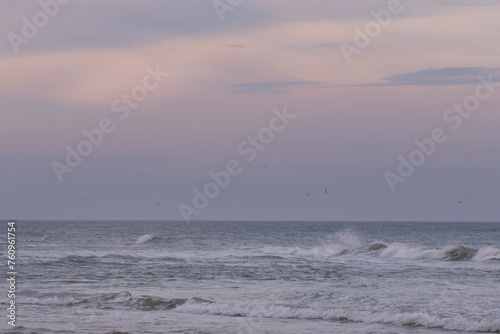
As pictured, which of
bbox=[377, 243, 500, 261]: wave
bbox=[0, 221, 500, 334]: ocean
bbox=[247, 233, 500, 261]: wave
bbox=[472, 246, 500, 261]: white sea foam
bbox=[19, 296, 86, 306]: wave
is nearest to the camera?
bbox=[0, 221, 500, 334]: ocean

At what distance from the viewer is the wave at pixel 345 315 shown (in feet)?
60.1

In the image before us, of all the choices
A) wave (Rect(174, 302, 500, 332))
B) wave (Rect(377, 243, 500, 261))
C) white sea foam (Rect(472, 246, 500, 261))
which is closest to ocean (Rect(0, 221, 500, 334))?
wave (Rect(174, 302, 500, 332))

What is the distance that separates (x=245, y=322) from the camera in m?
19.3

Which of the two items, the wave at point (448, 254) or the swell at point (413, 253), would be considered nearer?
the wave at point (448, 254)

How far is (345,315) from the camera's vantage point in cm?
2019

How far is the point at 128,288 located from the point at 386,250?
2503cm

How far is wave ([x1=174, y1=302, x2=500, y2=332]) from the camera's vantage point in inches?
721

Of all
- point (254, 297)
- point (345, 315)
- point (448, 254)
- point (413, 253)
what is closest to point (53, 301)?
point (254, 297)

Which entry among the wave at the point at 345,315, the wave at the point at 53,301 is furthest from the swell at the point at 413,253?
the wave at the point at 53,301

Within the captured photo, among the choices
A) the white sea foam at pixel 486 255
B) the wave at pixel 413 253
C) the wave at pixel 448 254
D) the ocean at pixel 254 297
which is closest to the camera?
the ocean at pixel 254 297

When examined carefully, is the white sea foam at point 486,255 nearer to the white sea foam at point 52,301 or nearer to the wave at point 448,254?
the wave at point 448,254

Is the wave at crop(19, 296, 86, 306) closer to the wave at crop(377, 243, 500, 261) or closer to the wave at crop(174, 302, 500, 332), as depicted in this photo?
the wave at crop(174, 302, 500, 332)

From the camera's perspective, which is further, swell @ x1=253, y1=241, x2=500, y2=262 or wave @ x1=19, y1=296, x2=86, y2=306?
swell @ x1=253, y1=241, x2=500, y2=262

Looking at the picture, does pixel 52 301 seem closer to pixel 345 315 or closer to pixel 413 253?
pixel 345 315
